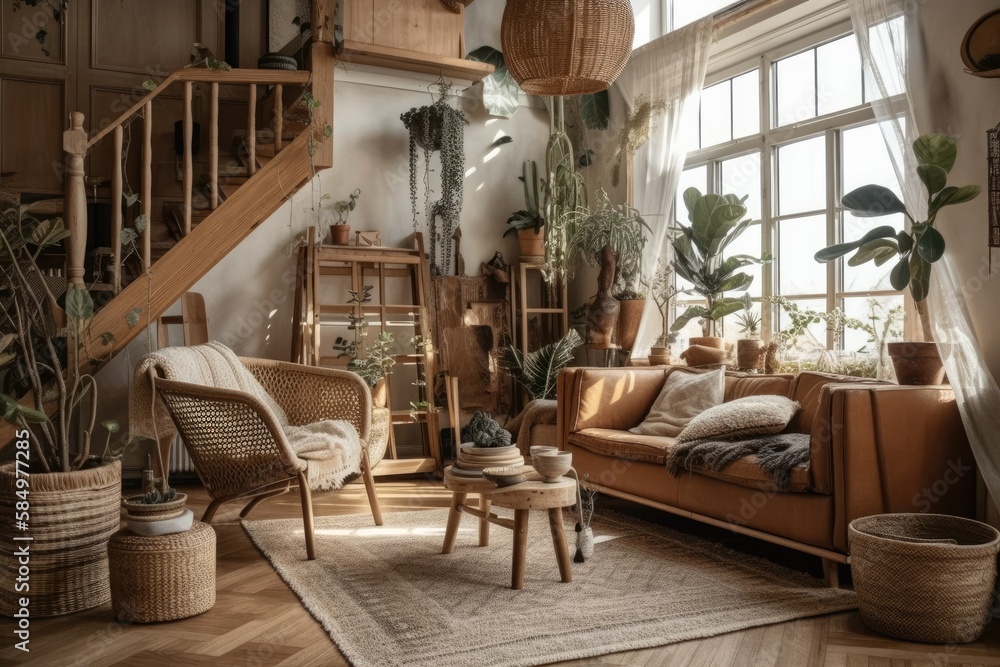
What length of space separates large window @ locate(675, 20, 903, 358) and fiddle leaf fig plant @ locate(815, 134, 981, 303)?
2.80 feet

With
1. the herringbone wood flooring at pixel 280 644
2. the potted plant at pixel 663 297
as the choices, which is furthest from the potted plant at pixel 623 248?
the herringbone wood flooring at pixel 280 644

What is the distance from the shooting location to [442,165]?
596 centimetres

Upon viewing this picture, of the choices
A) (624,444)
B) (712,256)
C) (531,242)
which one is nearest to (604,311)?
(712,256)

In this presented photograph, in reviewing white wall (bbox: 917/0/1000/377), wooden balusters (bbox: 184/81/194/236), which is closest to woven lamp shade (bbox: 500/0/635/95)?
white wall (bbox: 917/0/1000/377)

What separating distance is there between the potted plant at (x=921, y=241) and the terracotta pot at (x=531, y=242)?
3028 millimetres

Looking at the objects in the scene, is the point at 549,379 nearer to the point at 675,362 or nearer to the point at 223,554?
the point at 675,362

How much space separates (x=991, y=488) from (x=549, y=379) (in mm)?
2984

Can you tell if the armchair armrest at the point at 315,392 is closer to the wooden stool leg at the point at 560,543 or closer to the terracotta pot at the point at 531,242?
the wooden stool leg at the point at 560,543

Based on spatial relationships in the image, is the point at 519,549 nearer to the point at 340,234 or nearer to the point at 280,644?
the point at 280,644

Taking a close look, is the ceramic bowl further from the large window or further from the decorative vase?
the decorative vase

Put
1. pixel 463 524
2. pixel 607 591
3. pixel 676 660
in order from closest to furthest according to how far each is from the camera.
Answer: pixel 676 660 → pixel 607 591 → pixel 463 524

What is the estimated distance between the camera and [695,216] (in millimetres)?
4777

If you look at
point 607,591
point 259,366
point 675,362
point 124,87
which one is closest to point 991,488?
point 607,591

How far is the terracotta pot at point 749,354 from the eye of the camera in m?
4.42
